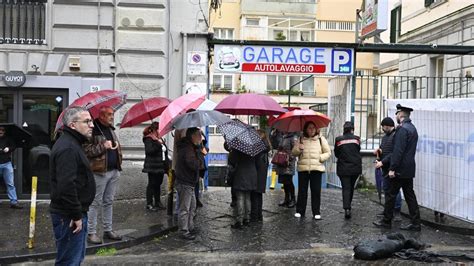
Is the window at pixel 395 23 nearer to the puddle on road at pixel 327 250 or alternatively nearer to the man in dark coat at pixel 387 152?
the man in dark coat at pixel 387 152

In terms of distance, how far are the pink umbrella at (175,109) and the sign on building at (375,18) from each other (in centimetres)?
512

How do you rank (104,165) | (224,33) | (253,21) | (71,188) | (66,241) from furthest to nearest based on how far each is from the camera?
(224,33) → (253,21) → (104,165) → (66,241) → (71,188)

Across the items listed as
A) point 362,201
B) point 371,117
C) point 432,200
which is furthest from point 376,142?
point 432,200

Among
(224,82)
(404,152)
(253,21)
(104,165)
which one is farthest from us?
(253,21)

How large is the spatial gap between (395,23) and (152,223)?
19480mm

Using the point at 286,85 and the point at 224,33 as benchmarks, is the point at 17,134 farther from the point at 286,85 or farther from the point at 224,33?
the point at 224,33

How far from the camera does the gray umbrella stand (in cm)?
780

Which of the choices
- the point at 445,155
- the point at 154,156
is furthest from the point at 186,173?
the point at 445,155

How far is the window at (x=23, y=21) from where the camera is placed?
448 inches

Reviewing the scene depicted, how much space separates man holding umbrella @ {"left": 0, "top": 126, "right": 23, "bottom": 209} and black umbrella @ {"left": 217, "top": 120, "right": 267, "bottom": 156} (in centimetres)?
435

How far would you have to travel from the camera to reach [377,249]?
6.99 metres

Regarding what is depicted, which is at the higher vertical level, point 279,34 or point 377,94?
point 279,34

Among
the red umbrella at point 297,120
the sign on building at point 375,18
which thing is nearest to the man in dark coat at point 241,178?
the red umbrella at point 297,120

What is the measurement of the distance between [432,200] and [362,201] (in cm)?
250
